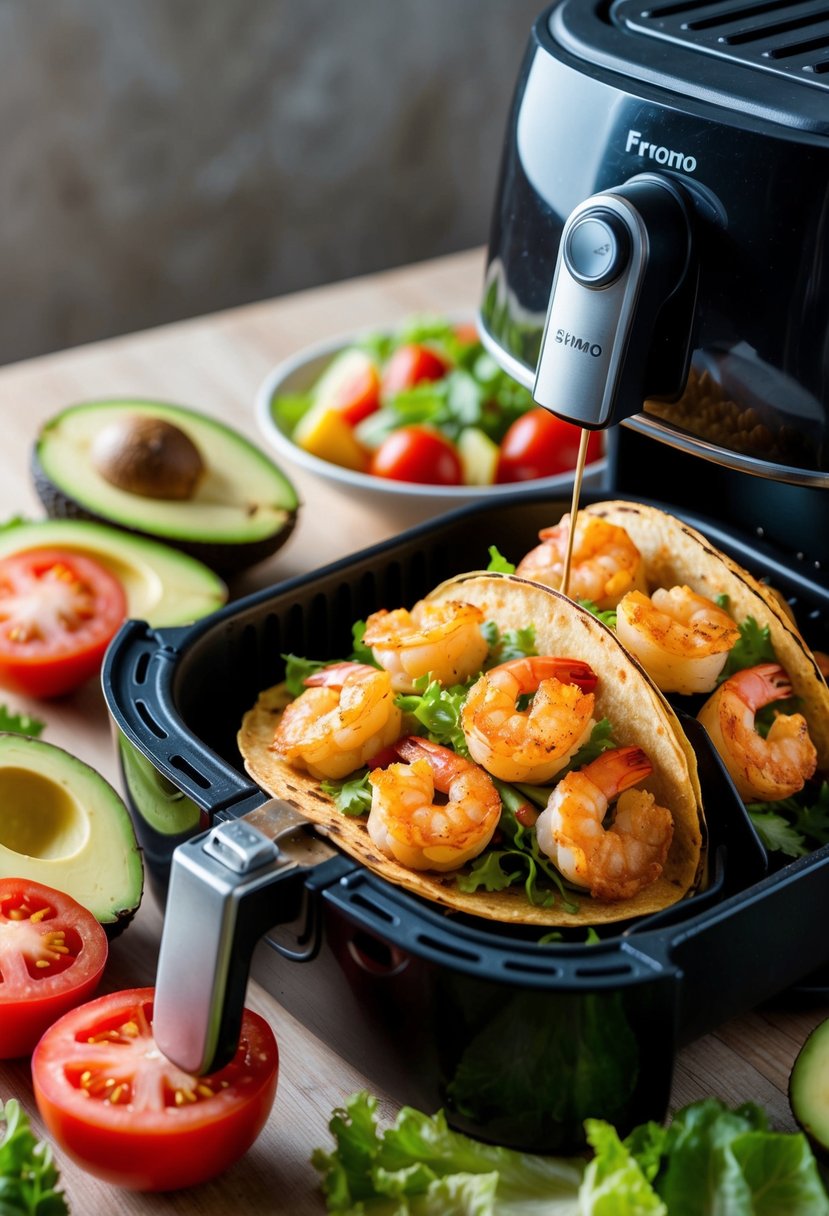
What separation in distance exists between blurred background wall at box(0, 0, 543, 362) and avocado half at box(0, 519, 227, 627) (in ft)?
7.39

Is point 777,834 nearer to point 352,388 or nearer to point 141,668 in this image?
point 141,668

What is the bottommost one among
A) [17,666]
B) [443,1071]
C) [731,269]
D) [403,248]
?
[403,248]

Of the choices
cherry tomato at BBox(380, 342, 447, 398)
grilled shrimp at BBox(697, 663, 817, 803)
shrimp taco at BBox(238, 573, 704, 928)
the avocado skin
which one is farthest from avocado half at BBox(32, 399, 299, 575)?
grilled shrimp at BBox(697, 663, 817, 803)

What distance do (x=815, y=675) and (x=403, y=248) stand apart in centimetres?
339

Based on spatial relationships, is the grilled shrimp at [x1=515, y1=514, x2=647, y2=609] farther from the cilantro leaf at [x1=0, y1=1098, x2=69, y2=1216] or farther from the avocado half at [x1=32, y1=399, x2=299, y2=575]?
the cilantro leaf at [x1=0, y1=1098, x2=69, y2=1216]

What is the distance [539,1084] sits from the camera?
1.06 meters

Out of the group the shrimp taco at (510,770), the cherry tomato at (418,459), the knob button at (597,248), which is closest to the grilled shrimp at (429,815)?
the shrimp taco at (510,770)

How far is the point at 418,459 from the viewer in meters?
2.06

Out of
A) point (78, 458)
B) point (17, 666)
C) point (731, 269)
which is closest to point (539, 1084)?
point (731, 269)

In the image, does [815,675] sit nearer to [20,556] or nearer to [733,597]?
[733,597]

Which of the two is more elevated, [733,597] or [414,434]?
[733,597]

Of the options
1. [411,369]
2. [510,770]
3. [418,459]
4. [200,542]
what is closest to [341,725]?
[510,770]

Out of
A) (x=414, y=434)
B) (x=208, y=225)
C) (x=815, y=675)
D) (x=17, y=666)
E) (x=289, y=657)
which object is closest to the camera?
(x=815, y=675)

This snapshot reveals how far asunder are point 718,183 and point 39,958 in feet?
2.90
